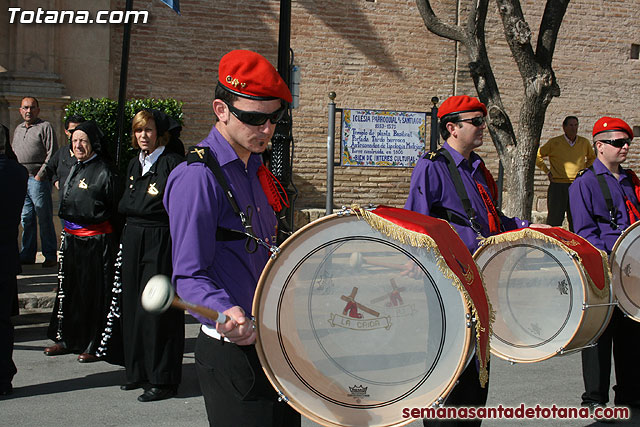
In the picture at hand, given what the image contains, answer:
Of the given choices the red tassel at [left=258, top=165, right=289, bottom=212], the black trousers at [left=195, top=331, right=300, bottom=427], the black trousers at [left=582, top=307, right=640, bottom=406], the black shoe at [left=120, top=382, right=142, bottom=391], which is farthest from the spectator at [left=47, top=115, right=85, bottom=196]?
the black trousers at [left=195, top=331, right=300, bottom=427]

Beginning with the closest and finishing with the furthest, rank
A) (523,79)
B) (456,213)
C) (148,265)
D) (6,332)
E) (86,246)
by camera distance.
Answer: (456,213), (6,332), (148,265), (86,246), (523,79)

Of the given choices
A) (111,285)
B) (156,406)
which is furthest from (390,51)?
(156,406)

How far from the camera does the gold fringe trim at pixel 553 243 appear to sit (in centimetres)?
426

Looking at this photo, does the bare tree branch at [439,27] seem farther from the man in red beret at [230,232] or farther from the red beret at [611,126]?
the man in red beret at [230,232]

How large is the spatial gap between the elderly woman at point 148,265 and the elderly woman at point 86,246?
0.64m

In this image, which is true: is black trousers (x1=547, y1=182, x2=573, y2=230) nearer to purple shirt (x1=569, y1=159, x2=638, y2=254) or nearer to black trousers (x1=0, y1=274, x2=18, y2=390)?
purple shirt (x1=569, y1=159, x2=638, y2=254)

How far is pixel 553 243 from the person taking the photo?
4.45 meters

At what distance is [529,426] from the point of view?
5.48 meters

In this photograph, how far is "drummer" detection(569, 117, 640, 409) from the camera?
5531 millimetres

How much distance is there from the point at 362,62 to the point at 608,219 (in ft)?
35.2

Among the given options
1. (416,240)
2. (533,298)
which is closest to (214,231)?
(416,240)

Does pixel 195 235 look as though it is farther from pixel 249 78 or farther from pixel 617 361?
pixel 617 361

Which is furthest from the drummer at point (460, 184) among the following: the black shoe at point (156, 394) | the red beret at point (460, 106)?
the black shoe at point (156, 394)

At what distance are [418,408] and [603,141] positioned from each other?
3464 millimetres
